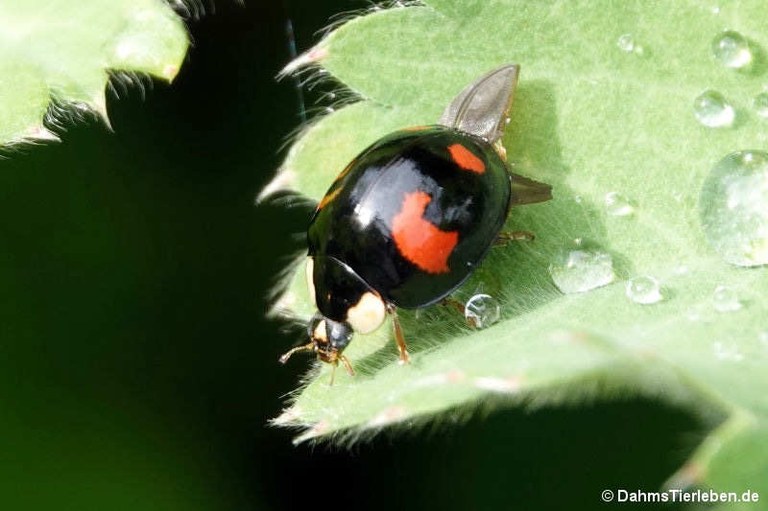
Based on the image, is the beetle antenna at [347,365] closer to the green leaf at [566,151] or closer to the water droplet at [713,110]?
the green leaf at [566,151]

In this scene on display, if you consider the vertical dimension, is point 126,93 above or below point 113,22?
below

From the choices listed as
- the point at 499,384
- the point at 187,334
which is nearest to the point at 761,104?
the point at 499,384

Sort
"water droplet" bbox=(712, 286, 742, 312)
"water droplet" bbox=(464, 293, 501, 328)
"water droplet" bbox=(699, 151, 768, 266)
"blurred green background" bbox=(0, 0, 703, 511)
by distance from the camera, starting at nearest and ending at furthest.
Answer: "water droplet" bbox=(712, 286, 742, 312)
"water droplet" bbox=(699, 151, 768, 266)
"water droplet" bbox=(464, 293, 501, 328)
"blurred green background" bbox=(0, 0, 703, 511)

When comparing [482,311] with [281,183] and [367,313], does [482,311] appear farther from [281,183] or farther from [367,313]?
[281,183]

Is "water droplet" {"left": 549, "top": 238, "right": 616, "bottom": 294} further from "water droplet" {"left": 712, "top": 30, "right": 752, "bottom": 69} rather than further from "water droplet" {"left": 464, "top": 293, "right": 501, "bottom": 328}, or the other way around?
"water droplet" {"left": 712, "top": 30, "right": 752, "bottom": 69}

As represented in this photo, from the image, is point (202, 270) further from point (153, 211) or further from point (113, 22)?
point (113, 22)

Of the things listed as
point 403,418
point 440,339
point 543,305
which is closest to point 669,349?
point 403,418

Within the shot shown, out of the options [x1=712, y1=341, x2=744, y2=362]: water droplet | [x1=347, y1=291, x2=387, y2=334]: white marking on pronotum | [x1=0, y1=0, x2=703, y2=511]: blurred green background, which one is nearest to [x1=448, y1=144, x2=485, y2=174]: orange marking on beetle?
[x1=347, y1=291, x2=387, y2=334]: white marking on pronotum
